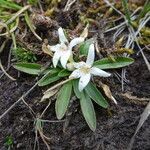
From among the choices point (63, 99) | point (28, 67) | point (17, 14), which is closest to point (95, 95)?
point (63, 99)

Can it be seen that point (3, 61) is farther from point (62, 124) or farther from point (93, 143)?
point (93, 143)

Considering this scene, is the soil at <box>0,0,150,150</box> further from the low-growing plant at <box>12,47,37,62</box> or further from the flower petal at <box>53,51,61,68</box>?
the flower petal at <box>53,51,61,68</box>

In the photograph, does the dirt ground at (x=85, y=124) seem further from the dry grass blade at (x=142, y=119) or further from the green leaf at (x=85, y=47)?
the green leaf at (x=85, y=47)

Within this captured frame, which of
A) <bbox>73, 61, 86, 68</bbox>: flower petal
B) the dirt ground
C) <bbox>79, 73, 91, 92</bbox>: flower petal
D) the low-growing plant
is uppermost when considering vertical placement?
the low-growing plant

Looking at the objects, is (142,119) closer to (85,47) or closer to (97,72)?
(97,72)

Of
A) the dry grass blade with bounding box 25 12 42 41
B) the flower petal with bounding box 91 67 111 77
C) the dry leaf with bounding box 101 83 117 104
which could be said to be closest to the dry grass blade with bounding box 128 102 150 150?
the dry leaf with bounding box 101 83 117 104

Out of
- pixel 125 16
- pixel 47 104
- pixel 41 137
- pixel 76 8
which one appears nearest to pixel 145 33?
pixel 125 16
